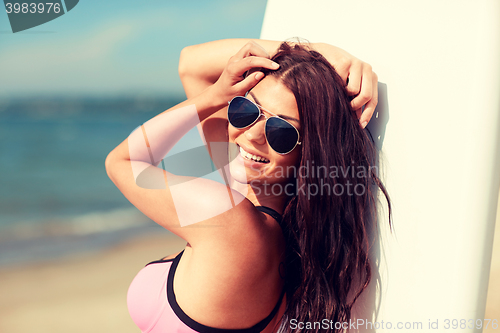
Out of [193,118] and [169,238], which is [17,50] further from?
[193,118]

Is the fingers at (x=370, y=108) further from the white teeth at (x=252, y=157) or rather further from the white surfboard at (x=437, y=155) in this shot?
the white teeth at (x=252, y=157)

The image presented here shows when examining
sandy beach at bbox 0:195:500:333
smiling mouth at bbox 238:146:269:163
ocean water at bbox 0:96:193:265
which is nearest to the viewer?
smiling mouth at bbox 238:146:269:163

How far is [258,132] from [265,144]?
60mm

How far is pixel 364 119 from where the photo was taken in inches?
49.6

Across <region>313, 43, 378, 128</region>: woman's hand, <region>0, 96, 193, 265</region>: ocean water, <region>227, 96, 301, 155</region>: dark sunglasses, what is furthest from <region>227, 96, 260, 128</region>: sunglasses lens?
<region>0, 96, 193, 265</region>: ocean water

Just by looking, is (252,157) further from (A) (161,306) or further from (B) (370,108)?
(A) (161,306)

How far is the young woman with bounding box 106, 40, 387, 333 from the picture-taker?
3.59 ft

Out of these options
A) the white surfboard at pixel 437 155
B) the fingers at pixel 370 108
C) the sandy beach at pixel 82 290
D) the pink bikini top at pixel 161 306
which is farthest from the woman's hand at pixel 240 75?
the sandy beach at pixel 82 290

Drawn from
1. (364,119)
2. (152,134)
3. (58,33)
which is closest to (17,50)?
(58,33)

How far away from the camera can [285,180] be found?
1396 millimetres

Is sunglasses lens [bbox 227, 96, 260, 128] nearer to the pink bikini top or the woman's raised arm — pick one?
the woman's raised arm

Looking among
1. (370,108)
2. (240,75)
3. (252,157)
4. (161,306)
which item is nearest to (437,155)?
(370,108)

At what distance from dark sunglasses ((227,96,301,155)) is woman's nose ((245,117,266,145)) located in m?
0.02

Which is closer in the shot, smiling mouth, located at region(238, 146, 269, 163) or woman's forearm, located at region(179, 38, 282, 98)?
smiling mouth, located at region(238, 146, 269, 163)
